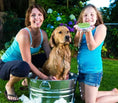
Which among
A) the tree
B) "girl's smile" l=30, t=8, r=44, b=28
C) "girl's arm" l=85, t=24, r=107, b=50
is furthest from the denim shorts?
the tree

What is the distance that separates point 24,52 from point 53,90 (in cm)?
67

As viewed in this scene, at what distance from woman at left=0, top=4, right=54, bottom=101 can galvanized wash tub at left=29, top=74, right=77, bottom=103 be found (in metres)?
0.22

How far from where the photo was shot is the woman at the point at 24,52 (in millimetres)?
2709

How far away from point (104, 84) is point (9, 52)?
1909 millimetres

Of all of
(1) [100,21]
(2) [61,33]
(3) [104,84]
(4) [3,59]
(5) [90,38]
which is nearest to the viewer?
(5) [90,38]

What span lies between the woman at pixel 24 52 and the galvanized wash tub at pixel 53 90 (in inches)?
8.6

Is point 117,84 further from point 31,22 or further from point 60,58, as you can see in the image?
point 31,22

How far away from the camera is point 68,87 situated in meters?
2.53

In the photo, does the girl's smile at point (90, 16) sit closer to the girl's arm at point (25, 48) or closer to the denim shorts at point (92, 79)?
the denim shorts at point (92, 79)

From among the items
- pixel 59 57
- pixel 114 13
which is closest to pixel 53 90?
pixel 59 57

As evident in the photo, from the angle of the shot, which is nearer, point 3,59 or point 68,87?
point 68,87

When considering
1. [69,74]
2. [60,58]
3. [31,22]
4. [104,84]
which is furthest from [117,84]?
[31,22]

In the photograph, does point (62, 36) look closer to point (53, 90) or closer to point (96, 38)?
point (96, 38)

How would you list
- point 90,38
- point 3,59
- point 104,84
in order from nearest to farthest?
point 90,38
point 3,59
point 104,84
